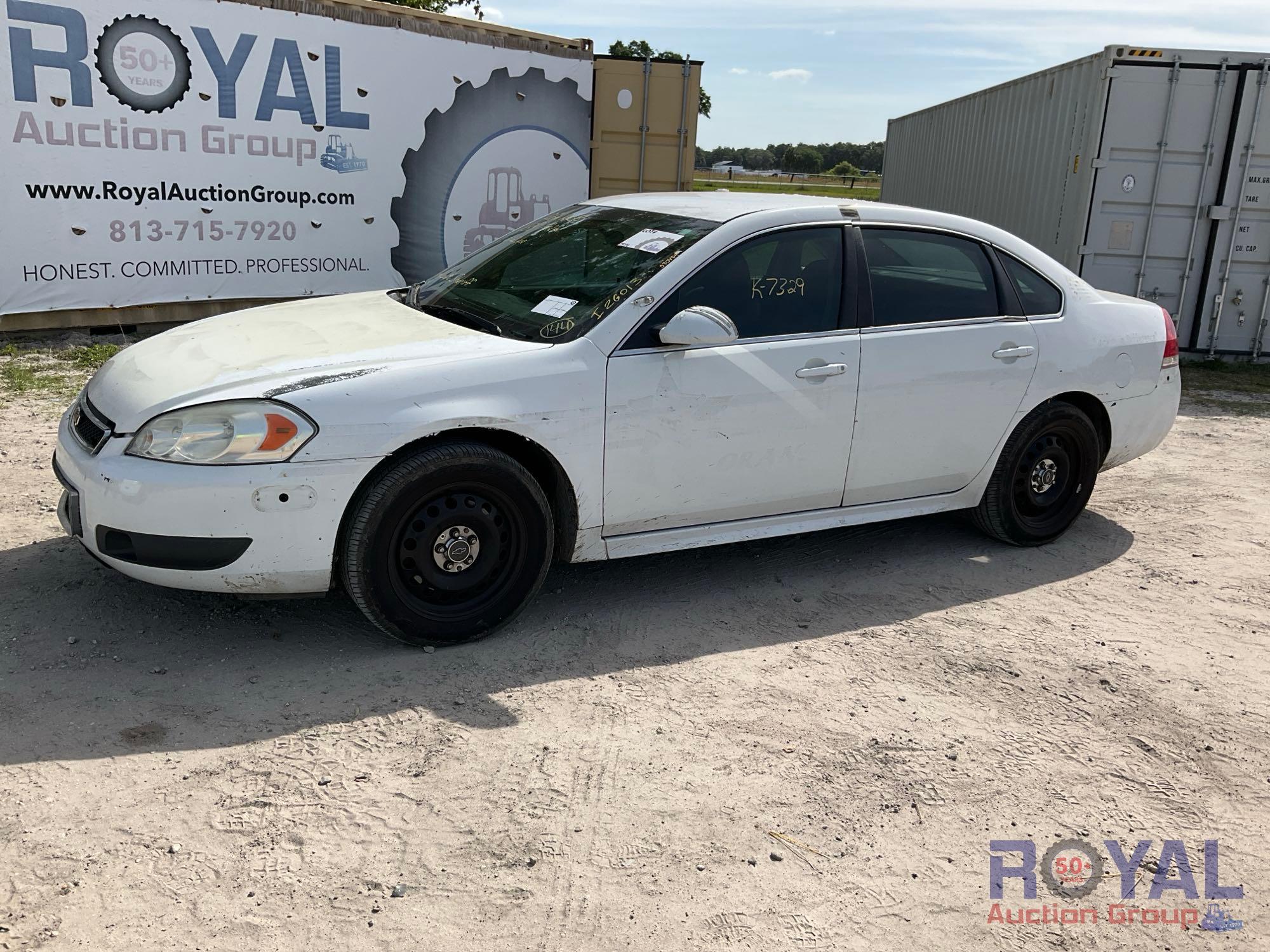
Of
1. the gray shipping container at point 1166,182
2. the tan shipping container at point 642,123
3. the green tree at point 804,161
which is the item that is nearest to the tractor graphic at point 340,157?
the tan shipping container at point 642,123

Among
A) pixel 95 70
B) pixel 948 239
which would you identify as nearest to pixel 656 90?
pixel 95 70

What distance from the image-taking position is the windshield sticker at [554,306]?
4262 mm

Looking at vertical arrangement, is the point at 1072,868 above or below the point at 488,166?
below

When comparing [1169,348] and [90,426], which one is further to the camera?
[1169,348]

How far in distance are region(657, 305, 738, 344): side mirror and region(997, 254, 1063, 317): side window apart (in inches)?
73.6

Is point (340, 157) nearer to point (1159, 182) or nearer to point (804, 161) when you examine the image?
point (1159, 182)

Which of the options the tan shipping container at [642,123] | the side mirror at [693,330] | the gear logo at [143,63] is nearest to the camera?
the side mirror at [693,330]

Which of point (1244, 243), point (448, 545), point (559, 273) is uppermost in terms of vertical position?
point (1244, 243)

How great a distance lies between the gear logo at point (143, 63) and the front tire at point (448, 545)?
7086 mm

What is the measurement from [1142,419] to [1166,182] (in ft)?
20.4

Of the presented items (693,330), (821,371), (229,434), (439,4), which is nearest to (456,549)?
(229,434)

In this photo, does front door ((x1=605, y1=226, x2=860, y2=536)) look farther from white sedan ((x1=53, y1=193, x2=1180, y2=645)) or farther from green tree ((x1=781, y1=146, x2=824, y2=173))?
green tree ((x1=781, y1=146, x2=824, y2=173))

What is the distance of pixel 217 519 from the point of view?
354 centimetres

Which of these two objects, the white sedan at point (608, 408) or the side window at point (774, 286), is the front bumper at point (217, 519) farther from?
the side window at point (774, 286)
